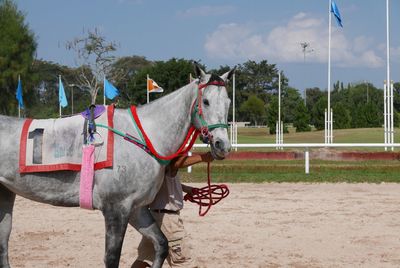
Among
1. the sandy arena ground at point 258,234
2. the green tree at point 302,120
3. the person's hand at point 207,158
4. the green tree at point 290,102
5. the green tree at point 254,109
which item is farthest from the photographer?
the green tree at point 254,109

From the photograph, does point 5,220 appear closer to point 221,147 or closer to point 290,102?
point 221,147

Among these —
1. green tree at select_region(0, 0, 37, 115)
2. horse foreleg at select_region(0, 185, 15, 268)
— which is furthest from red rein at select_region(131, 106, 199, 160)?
green tree at select_region(0, 0, 37, 115)

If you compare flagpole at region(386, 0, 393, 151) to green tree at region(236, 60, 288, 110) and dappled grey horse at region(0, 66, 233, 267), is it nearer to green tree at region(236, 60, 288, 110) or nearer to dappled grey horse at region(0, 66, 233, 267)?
dappled grey horse at region(0, 66, 233, 267)

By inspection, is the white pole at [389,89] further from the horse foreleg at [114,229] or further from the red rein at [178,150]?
the horse foreleg at [114,229]

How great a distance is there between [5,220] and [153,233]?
124cm

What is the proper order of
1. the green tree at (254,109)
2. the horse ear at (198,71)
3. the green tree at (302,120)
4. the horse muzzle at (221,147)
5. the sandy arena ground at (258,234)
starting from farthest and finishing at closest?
the green tree at (254,109) → the green tree at (302,120) → the sandy arena ground at (258,234) → the horse ear at (198,71) → the horse muzzle at (221,147)

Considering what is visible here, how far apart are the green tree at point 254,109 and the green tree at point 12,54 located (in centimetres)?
2510

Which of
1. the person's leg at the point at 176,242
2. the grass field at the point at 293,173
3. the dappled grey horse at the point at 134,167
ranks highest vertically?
the dappled grey horse at the point at 134,167

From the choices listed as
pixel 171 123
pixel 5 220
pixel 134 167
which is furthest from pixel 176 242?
pixel 5 220

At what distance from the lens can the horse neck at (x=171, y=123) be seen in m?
4.28

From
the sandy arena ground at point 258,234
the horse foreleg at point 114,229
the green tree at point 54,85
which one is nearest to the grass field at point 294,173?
→ the sandy arena ground at point 258,234

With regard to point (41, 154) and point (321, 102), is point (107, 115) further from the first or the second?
point (321, 102)

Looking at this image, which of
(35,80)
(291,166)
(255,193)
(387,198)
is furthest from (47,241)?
(35,80)

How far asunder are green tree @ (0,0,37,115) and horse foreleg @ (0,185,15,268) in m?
48.5
